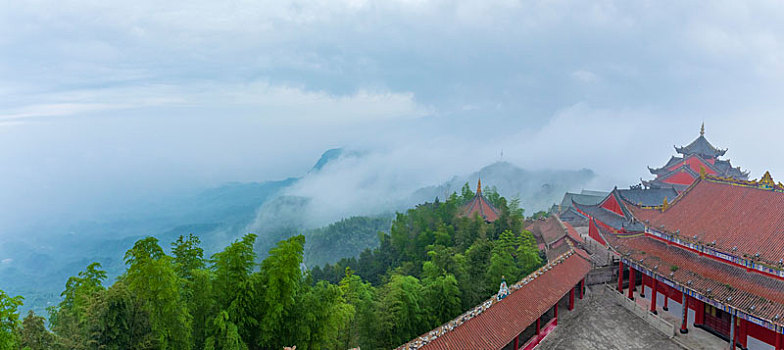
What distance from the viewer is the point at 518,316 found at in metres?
16.2

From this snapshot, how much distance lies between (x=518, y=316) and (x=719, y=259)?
9935 millimetres

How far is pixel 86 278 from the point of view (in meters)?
14.4

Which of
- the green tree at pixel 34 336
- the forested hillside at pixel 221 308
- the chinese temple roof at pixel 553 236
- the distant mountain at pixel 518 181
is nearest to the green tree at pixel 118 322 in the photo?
the forested hillside at pixel 221 308

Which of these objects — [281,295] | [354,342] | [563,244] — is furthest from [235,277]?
[563,244]

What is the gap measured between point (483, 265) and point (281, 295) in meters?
14.5

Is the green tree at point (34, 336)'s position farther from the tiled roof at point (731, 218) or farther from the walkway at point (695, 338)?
the tiled roof at point (731, 218)

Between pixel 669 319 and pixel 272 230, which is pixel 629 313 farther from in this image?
pixel 272 230

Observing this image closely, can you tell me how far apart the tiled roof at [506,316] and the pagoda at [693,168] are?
2459 cm

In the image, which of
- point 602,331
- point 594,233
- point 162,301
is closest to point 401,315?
point 162,301

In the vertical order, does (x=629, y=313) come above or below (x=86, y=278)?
below

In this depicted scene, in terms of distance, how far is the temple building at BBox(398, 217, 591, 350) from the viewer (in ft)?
45.3

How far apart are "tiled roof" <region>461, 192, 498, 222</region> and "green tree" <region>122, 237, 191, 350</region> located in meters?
28.7

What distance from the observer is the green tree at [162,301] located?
11484 millimetres

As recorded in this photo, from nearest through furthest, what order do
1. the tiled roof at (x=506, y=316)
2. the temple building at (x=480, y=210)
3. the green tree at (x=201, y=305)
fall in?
the green tree at (x=201, y=305) < the tiled roof at (x=506, y=316) < the temple building at (x=480, y=210)
